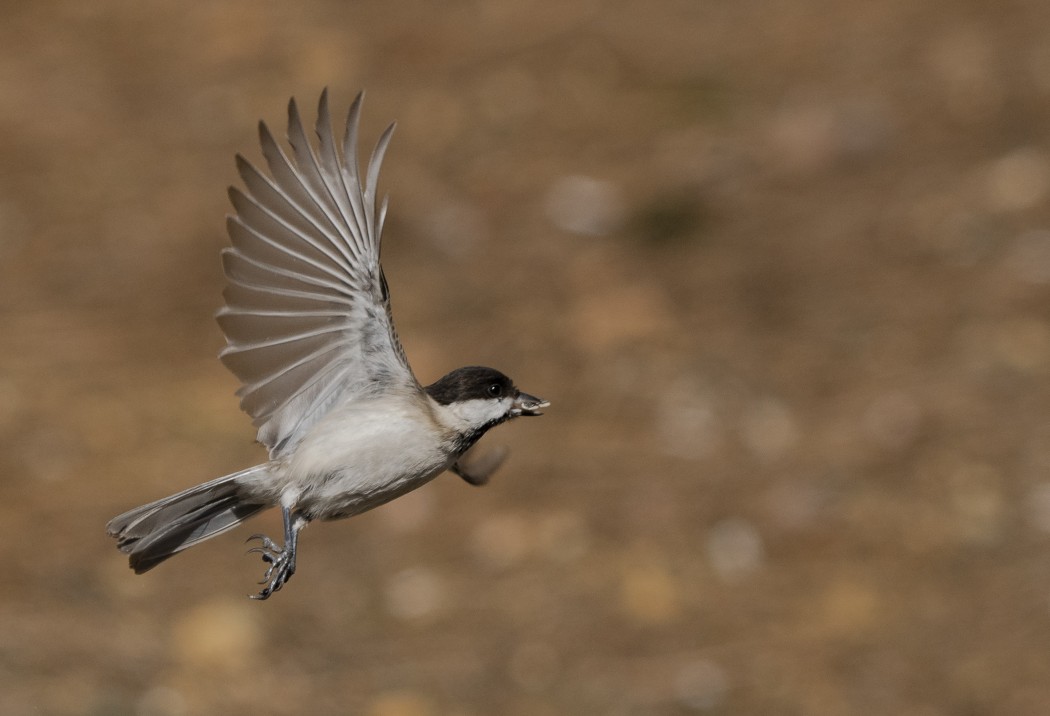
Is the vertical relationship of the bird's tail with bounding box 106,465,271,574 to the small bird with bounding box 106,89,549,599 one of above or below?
below

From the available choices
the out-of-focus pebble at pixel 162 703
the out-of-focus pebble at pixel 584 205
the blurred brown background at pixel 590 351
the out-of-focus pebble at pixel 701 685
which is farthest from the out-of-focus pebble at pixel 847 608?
the out-of-focus pebble at pixel 584 205

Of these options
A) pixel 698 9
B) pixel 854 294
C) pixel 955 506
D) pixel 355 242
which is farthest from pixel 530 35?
pixel 355 242

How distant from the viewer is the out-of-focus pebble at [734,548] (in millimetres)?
7484

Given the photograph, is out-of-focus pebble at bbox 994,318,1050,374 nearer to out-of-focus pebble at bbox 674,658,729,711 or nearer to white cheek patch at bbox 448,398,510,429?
out-of-focus pebble at bbox 674,658,729,711

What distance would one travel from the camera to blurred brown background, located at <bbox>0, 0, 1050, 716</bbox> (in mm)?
7008

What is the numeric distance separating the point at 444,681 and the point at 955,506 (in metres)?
2.76

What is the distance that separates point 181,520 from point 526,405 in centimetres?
106

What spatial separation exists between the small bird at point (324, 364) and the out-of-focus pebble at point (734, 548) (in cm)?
344

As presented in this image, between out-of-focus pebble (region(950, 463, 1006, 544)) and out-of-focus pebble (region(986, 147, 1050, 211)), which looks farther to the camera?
out-of-focus pebble (region(986, 147, 1050, 211))

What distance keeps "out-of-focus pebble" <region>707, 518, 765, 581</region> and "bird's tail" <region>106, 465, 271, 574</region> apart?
11.6ft

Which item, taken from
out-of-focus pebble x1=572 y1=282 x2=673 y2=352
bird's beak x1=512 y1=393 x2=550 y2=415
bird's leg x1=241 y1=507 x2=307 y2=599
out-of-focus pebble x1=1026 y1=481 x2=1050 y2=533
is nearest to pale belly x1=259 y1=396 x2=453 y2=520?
bird's leg x1=241 y1=507 x2=307 y2=599

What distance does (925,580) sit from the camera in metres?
7.32

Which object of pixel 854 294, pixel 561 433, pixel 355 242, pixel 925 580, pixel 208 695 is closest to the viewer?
pixel 355 242

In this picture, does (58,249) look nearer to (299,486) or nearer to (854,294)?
(854,294)
